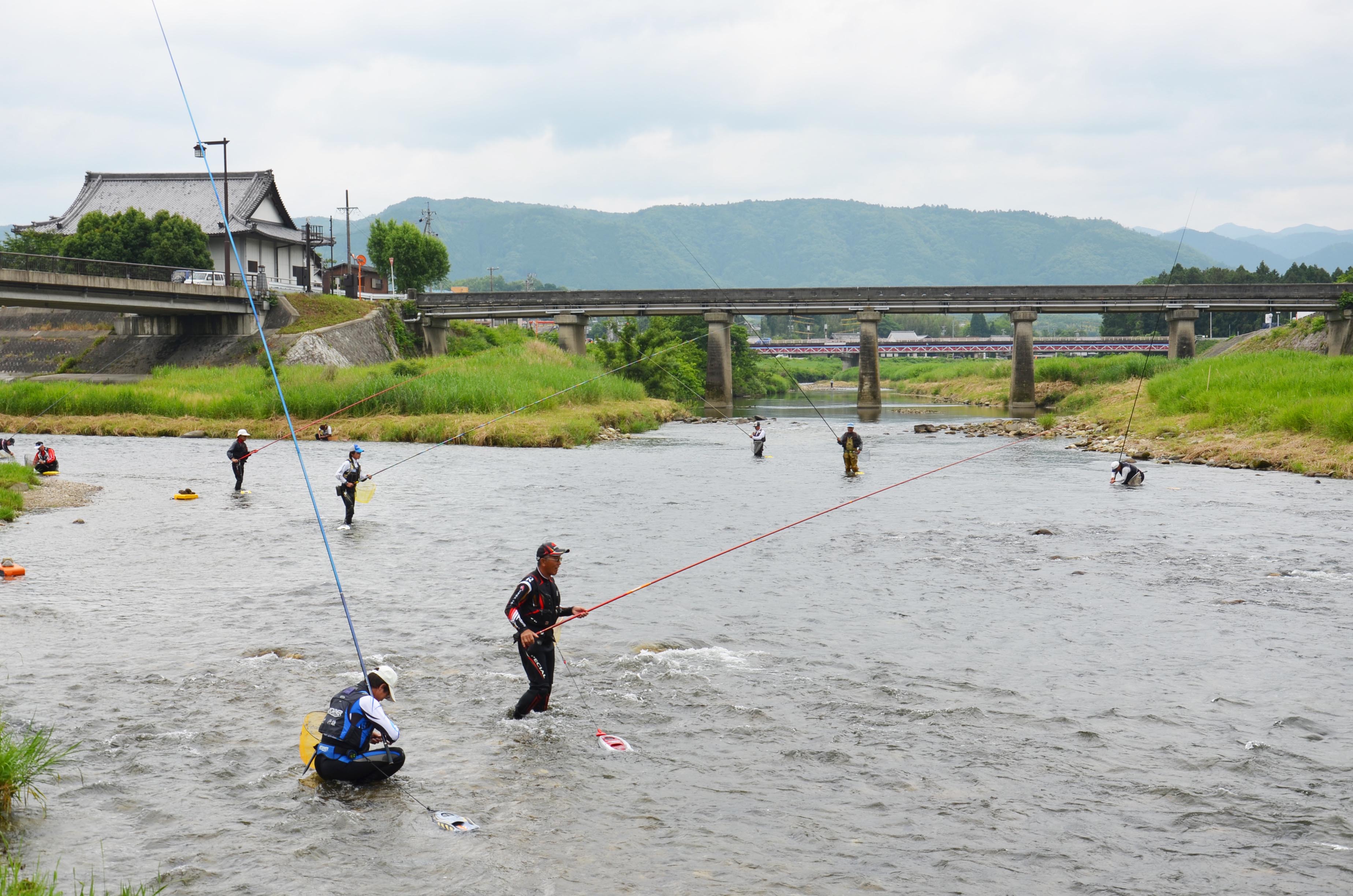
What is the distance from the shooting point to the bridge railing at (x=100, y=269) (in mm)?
45812

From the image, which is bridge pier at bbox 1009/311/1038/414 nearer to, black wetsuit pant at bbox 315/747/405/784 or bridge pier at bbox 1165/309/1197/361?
bridge pier at bbox 1165/309/1197/361

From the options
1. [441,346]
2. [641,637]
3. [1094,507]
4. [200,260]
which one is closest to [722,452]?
[1094,507]

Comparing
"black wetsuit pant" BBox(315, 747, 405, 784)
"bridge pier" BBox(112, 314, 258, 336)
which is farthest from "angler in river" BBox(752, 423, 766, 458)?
"bridge pier" BBox(112, 314, 258, 336)

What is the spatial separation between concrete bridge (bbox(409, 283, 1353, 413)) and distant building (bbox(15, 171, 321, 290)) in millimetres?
17964

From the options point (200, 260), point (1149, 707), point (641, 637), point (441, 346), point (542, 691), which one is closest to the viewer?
point (542, 691)

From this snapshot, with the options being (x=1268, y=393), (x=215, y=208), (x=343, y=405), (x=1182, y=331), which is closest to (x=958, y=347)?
(x=1182, y=331)

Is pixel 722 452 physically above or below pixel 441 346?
below

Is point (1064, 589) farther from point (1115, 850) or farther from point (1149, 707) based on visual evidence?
point (1115, 850)

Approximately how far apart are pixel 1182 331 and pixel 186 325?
215 feet

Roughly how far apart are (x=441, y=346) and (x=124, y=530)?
57.1 m

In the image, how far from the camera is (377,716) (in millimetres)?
8656

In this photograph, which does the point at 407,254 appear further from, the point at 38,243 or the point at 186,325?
the point at 186,325

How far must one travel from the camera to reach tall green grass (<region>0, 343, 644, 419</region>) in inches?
1797

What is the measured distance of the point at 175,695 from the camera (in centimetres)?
1111
